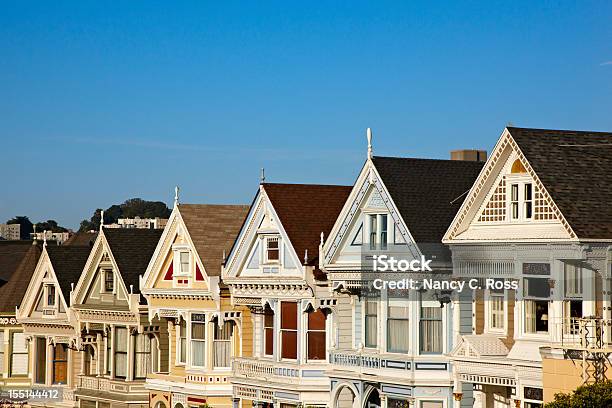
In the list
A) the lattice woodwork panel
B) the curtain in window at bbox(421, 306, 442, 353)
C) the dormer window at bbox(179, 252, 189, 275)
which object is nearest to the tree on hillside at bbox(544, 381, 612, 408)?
the lattice woodwork panel

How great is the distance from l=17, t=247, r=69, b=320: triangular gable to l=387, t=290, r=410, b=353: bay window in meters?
19.8

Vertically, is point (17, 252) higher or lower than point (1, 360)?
higher

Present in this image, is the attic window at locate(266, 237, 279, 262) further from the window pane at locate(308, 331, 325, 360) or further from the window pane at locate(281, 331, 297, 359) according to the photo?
the window pane at locate(308, 331, 325, 360)

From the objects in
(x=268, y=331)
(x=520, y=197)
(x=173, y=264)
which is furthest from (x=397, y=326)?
(x=173, y=264)

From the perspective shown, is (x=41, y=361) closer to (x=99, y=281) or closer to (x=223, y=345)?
(x=99, y=281)

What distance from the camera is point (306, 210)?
48531 millimetres

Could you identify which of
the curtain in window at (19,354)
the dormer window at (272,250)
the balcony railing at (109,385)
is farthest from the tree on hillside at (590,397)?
the curtain in window at (19,354)

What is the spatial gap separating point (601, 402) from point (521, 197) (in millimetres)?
6841

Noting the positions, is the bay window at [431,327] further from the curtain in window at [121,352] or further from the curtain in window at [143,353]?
the curtain in window at [121,352]

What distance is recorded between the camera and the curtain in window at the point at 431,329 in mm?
42375

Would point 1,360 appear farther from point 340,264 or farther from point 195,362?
point 340,264

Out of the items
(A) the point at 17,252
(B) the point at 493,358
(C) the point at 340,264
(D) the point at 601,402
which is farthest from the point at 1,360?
(D) the point at 601,402

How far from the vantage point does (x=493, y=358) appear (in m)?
39.3

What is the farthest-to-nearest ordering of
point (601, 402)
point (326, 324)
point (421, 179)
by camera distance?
point (326, 324) → point (421, 179) → point (601, 402)
